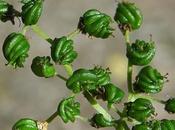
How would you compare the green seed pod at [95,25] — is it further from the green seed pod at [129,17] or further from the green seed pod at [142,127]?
the green seed pod at [142,127]

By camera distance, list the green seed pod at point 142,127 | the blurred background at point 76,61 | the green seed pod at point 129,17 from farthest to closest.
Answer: the blurred background at point 76,61, the green seed pod at point 129,17, the green seed pod at point 142,127

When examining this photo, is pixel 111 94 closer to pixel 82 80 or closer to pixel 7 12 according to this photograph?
pixel 82 80

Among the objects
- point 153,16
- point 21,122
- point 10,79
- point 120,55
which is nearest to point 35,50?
point 10,79

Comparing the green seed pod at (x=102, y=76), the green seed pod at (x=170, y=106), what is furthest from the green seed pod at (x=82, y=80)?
the green seed pod at (x=170, y=106)

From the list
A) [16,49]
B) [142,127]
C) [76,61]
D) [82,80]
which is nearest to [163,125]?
[142,127]

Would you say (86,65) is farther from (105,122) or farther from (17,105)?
(105,122)

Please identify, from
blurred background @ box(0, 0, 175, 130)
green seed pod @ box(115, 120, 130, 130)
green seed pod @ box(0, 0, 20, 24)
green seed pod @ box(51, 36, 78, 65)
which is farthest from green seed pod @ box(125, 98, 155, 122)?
blurred background @ box(0, 0, 175, 130)

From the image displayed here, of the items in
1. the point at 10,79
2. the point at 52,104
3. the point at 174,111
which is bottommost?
the point at 52,104

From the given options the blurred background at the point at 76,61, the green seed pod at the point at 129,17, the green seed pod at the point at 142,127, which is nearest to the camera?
the green seed pod at the point at 142,127
